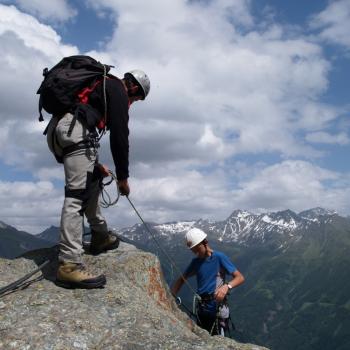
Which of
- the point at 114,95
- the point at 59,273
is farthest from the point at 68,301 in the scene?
the point at 114,95

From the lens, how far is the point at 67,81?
8.29 m

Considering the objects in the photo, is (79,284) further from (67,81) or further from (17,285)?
(67,81)

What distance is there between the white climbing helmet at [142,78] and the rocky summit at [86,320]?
14.1 ft

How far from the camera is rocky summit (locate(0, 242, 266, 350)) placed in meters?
6.97

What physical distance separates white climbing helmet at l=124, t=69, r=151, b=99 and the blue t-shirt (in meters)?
5.04

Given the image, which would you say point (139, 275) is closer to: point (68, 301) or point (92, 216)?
point (92, 216)

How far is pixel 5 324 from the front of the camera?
7.16m

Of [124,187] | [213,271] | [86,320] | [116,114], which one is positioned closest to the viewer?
[86,320]

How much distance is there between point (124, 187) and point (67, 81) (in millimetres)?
2469

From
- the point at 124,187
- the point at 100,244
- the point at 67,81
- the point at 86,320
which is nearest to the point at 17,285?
the point at 86,320

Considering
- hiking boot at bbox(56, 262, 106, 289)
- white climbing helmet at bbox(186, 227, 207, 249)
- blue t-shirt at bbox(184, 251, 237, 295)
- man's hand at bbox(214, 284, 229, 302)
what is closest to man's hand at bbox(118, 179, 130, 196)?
hiking boot at bbox(56, 262, 106, 289)

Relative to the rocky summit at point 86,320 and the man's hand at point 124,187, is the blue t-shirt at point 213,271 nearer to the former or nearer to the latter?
the rocky summit at point 86,320

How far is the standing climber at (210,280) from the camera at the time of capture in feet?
38.5

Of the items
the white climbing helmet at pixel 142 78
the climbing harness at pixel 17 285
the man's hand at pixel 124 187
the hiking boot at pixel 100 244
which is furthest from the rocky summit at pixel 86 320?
the white climbing helmet at pixel 142 78
